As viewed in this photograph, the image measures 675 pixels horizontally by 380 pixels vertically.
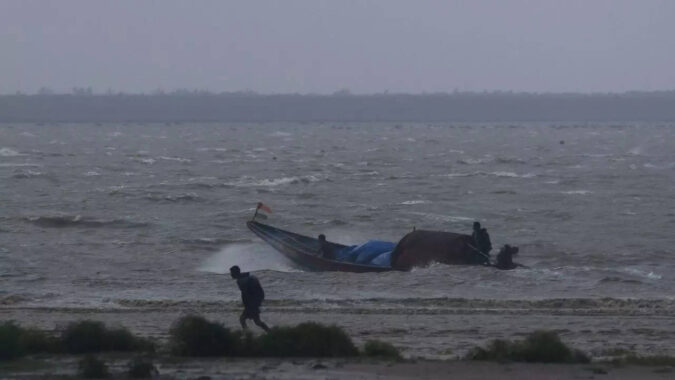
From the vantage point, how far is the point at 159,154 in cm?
7450

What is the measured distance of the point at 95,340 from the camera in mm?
12867

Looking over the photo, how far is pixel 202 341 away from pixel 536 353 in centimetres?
337

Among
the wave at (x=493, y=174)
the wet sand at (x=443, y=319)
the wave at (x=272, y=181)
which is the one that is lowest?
the wave at (x=272, y=181)

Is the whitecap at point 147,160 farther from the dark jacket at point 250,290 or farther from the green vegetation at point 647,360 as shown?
the green vegetation at point 647,360

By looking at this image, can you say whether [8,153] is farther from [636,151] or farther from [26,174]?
[636,151]

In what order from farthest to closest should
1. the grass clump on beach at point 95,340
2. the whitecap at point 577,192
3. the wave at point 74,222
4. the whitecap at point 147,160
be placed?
the whitecap at point 147,160 < the whitecap at point 577,192 < the wave at point 74,222 < the grass clump on beach at point 95,340

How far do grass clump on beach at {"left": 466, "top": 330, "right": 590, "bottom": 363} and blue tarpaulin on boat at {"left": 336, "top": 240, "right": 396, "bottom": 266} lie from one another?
32.8ft

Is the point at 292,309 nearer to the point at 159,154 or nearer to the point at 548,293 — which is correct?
the point at 548,293

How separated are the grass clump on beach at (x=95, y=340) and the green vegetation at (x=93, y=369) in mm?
1272

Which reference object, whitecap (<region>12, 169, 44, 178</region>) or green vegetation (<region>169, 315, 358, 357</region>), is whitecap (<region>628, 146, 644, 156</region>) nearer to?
whitecap (<region>12, 169, 44, 178</region>)

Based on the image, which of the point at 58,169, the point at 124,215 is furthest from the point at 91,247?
the point at 58,169

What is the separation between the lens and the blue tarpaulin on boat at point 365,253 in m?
22.8

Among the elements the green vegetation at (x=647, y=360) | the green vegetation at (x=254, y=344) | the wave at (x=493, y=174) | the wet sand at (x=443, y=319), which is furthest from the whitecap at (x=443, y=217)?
the green vegetation at (x=254, y=344)

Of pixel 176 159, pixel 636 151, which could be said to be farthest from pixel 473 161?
pixel 636 151
